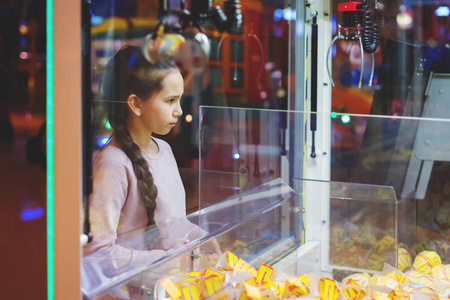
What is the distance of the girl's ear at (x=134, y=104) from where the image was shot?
1.68 meters

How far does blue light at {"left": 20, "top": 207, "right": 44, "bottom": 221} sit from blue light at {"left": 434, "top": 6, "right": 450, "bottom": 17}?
2.70 metres

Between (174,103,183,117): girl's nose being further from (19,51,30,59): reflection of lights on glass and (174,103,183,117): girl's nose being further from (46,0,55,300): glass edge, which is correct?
(46,0,55,300): glass edge

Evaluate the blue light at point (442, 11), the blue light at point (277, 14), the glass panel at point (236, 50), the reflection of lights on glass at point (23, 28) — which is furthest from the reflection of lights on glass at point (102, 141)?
the blue light at point (442, 11)

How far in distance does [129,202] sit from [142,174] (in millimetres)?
122

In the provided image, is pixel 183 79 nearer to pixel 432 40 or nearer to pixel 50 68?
pixel 50 68

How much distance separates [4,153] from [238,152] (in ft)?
2.78

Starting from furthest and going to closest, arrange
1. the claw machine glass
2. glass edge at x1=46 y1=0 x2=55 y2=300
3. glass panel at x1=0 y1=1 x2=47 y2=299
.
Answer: the claw machine glass
glass panel at x1=0 y1=1 x2=47 y2=299
glass edge at x1=46 y1=0 x2=55 y2=300

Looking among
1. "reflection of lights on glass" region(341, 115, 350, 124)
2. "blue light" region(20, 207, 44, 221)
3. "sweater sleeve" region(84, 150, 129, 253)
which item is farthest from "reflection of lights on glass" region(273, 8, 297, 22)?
"blue light" region(20, 207, 44, 221)

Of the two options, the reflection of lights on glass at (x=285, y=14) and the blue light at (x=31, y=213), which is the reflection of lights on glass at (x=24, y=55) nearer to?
the blue light at (x=31, y=213)

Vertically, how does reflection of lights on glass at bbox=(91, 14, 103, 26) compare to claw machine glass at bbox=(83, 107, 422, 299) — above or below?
above

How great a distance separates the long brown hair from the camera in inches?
59.3

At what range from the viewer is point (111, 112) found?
1553mm

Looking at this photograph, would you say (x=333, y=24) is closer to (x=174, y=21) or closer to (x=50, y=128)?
(x=174, y=21)

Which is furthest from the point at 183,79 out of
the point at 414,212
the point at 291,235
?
the point at 414,212
